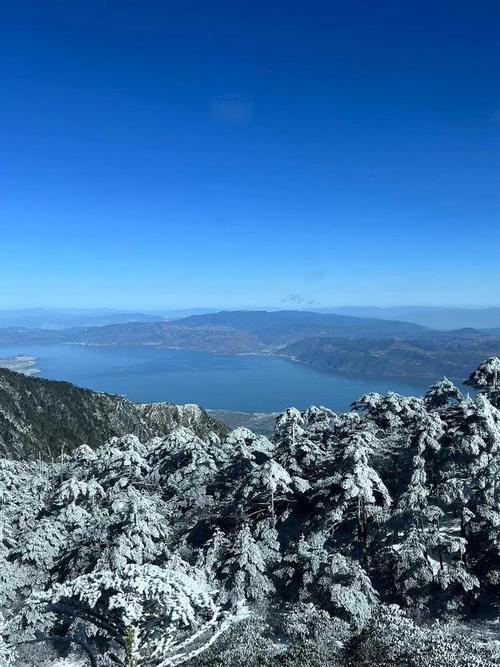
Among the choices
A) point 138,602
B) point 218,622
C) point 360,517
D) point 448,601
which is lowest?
point 218,622

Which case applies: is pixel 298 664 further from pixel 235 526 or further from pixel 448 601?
pixel 235 526

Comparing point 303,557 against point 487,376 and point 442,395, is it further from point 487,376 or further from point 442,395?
point 487,376

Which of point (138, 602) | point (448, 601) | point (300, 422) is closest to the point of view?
point (138, 602)

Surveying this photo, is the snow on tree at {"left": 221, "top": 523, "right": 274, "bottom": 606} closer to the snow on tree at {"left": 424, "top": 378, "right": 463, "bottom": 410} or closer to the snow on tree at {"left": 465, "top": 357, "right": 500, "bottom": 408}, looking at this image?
the snow on tree at {"left": 424, "top": 378, "right": 463, "bottom": 410}

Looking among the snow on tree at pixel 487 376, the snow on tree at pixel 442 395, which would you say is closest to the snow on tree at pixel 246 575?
the snow on tree at pixel 442 395

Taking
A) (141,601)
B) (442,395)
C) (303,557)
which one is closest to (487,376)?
(442,395)

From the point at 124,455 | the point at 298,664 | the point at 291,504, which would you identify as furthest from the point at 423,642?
the point at 124,455
